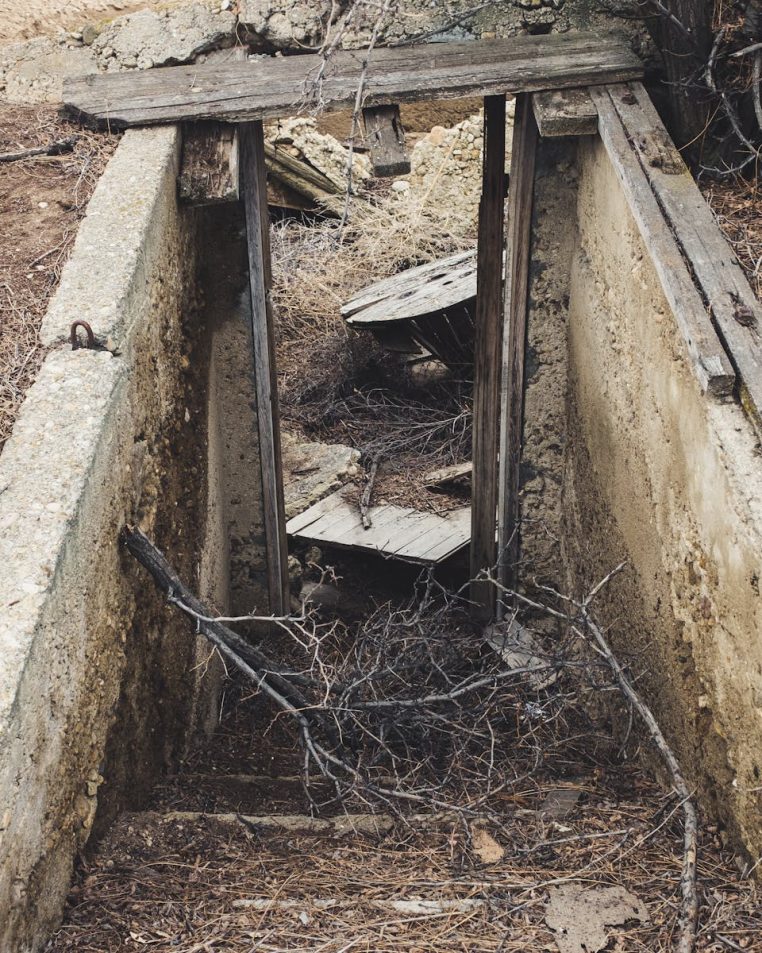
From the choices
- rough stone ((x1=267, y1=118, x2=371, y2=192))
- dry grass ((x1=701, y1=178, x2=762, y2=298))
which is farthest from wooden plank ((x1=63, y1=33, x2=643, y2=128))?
rough stone ((x1=267, y1=118, x2=371, y2=192))

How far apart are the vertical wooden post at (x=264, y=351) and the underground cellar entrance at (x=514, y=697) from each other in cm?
4

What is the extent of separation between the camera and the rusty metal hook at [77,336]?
3070 millimetres

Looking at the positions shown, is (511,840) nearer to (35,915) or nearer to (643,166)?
(35,915)

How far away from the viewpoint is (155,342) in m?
3.68

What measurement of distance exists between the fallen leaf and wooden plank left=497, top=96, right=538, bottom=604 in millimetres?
2505

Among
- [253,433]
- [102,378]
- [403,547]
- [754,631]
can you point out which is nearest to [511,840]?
[754,631]

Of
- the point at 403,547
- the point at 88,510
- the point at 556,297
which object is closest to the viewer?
the point at 88,510

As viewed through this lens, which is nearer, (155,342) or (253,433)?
(155,342)

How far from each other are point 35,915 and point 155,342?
2047mm

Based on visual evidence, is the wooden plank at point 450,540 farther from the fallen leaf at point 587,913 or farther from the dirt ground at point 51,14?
the dirt ground at point 51,14

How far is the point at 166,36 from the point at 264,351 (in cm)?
146

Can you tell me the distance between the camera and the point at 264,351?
15.9 feet

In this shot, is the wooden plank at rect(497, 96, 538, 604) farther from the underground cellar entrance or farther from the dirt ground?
the dirt ground

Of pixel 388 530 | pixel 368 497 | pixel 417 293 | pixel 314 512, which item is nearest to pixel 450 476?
pixel 368 497
